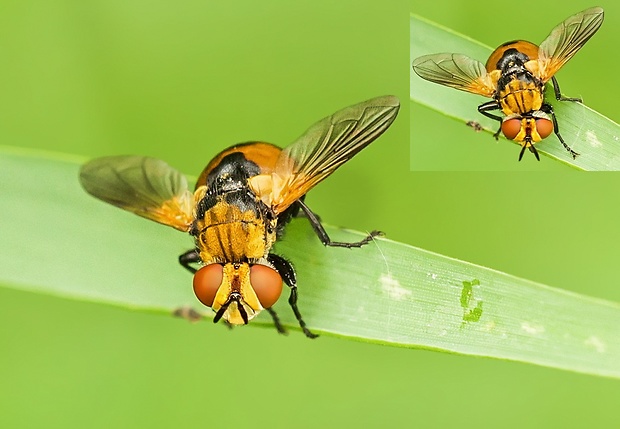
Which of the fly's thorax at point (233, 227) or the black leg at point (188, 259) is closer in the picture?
the fly's thorax at point (233, 227)

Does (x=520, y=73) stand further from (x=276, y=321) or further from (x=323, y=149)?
(x=276, y=321)

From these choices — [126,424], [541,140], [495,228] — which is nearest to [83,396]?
[126,424]

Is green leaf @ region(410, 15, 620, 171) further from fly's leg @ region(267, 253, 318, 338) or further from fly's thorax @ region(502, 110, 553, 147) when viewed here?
fly's leg @ region(267, 253, 318, 338)

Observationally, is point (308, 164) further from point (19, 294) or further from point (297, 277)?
point (19, 294)

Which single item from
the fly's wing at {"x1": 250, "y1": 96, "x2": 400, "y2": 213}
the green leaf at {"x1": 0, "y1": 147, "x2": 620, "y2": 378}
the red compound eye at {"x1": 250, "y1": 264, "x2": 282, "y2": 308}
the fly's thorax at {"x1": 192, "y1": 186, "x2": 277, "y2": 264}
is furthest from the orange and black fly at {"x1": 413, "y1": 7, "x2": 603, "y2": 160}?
the red compound eye at {"x1": 250, "y1": 264, "x2": 282, "y2": 308}

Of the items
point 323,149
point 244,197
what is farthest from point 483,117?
point 244,197

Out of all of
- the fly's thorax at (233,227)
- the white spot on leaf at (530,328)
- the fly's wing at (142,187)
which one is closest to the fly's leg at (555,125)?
the white spot on leaf at (530,328)

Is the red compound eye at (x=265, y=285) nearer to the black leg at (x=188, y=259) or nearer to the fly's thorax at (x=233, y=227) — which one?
the fly's thorax at (x=233, y=227)
